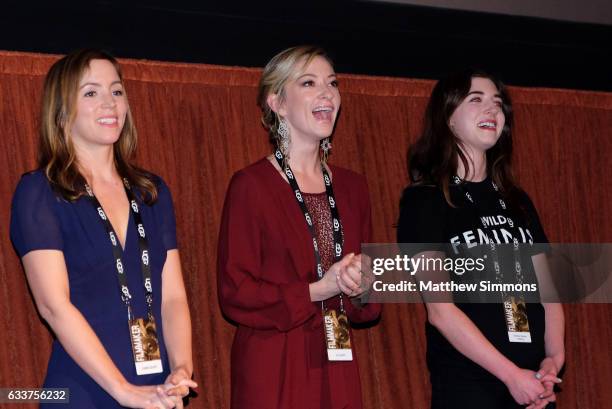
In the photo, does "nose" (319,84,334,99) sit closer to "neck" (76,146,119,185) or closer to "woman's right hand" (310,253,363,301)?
"woman's right hand" (310,253,363,301)

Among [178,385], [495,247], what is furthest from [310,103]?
[178,385]

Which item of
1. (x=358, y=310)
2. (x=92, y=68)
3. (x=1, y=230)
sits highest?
(x=92, y=68)

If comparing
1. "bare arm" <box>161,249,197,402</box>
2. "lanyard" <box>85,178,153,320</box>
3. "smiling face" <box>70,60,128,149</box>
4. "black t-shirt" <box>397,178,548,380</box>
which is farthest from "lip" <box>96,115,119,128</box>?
"black t-shirt" <box>397,178,548,380</box>

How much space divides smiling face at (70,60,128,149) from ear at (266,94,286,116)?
618 mm

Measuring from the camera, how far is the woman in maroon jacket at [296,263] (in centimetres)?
312

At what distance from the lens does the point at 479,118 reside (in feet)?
12.2

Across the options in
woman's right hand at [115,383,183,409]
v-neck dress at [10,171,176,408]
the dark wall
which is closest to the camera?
woman's right hand at [115,383,183,409]

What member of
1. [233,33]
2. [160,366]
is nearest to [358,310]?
[160,366]

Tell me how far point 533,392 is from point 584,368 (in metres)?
1.14

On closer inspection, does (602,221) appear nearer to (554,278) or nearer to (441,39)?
(554,278)

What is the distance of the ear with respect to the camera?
350cm

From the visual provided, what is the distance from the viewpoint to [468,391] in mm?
3369

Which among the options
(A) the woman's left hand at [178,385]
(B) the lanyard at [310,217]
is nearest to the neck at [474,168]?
(B) the lanyard at [310,217]

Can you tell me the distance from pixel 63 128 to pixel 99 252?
0.42 metres
